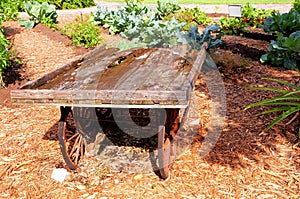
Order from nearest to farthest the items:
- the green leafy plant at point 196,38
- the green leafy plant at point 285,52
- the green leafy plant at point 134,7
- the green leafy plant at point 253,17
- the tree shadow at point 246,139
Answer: the tree shadow at point 246,139 → the green leafy plant at point 285,52 → the green leafy plant at point 196,38 → the green leafy plant at point 134,7 → the green leafy plant at point 253,17

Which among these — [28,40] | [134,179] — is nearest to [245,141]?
[134,179]

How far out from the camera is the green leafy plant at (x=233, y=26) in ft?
25.8

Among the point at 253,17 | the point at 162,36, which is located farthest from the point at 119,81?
the point at 253,17

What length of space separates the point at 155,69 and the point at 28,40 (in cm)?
514

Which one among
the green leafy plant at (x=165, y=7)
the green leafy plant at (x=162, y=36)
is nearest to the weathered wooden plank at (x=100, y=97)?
the green leafy plant at (x=162, y=36)

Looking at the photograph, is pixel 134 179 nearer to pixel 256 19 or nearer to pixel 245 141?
pixel 245 141

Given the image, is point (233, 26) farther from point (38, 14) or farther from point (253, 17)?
point (38, 14)

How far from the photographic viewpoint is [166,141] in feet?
9.37

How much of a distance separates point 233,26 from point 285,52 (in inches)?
116

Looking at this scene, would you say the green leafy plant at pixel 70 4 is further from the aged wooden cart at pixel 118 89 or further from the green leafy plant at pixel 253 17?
the aged wooden cart at pixel 118 89

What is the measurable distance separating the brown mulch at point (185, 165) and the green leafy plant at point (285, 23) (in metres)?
1.80

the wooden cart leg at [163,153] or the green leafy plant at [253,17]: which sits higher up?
the wooden cart leg at [163,153]

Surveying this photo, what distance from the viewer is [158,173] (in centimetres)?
304

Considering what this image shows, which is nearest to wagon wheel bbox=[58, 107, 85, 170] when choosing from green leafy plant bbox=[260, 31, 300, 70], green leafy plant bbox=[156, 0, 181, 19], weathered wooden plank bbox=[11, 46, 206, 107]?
weathered wooden plank bbox=[11, 46, 206, 107]
